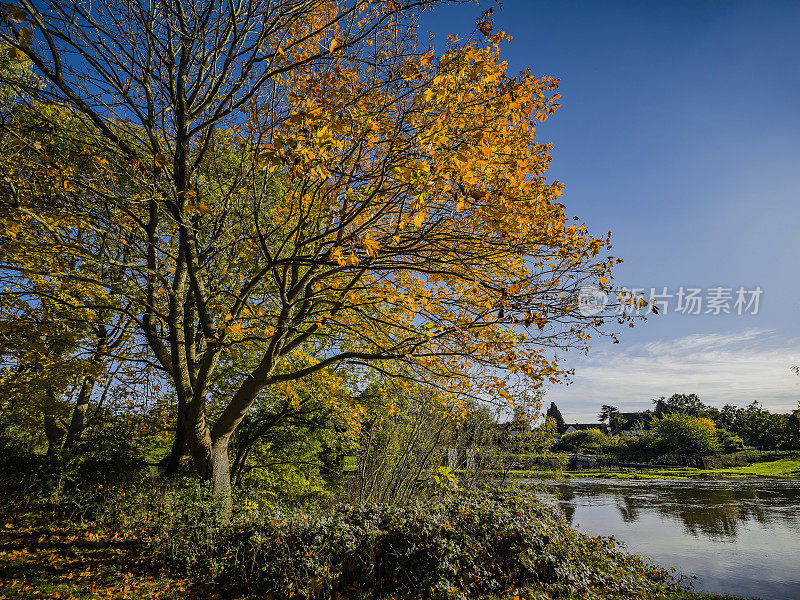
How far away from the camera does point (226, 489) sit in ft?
25.2

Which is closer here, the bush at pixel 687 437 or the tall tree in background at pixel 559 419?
the bush at pixel 687 437

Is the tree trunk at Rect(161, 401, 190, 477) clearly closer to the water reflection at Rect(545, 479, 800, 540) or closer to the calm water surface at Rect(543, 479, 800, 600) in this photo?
the calm water surface at Rect(543, 479, 800, 600)

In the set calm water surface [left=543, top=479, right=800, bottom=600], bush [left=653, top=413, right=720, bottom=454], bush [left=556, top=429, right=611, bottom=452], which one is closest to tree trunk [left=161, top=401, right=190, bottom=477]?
calm water surface [left=543, top=479, right=800, bottom=600]

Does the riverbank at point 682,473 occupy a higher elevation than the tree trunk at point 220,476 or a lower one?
lower

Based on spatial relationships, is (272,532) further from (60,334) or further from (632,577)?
(60,334)

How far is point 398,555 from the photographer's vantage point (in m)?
5.91

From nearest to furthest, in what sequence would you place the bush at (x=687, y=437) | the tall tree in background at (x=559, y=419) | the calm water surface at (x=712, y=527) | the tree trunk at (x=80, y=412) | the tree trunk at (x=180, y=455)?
the tree trunk at (x=180, y=455) → the calm water surface at (x=712, y=527) → the tree trunk at (x=80, y=412) → the bush at (x=687, y=437) → the tall tree in background at (x=559, y=419)

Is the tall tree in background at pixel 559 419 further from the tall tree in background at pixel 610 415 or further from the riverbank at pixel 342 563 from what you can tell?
the riverbank at pixel 342 563

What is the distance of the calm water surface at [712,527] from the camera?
33.6 feet

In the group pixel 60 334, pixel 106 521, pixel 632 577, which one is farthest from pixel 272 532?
pixel 60 334

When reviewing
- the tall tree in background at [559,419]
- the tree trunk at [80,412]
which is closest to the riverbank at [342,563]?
the tree trunk at [80,412]

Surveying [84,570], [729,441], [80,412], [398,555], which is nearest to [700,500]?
[398,555]

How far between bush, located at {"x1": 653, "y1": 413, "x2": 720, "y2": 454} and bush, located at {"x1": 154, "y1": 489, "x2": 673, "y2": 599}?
176 ft

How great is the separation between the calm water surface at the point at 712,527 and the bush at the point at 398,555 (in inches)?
229
